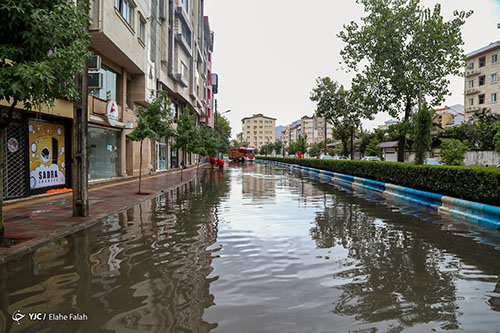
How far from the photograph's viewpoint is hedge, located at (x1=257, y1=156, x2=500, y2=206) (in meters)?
8.15

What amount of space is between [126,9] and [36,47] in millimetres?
16163

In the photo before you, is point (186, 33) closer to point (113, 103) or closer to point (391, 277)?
point (113, 103)

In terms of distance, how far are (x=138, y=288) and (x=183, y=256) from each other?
1.28m

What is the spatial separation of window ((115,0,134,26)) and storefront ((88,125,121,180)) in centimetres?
620

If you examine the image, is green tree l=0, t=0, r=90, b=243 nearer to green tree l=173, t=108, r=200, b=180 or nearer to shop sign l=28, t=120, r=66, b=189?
shop sign l=28, t=120, r=66, b=189

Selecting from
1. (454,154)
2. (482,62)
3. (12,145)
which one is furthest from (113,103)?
(482,62)

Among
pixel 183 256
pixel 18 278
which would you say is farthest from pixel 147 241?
pixel 18 278

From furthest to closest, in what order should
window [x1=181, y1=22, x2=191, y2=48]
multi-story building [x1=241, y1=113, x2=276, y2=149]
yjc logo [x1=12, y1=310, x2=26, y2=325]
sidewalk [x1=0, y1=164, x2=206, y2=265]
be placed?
multi-story building [x1=241, y1=113, x2=276, y2=149] → window [x1=181, y1=22, x2=191, y2=48] → sidewalk [x1=0, y1=164, x2=206, y2=265] → yjc logo [x1=12, y1=310, x2=26, y2=325]

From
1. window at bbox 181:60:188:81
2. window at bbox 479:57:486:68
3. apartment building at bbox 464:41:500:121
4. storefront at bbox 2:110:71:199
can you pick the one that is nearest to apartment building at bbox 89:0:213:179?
→ window at bbox 181:60:188:81

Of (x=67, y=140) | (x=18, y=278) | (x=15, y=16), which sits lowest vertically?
(x=18, y=278)

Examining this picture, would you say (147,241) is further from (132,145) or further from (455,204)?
(132,145)

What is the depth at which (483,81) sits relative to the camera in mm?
53219

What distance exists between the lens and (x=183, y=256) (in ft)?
16.9

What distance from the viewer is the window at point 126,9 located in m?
18.3
